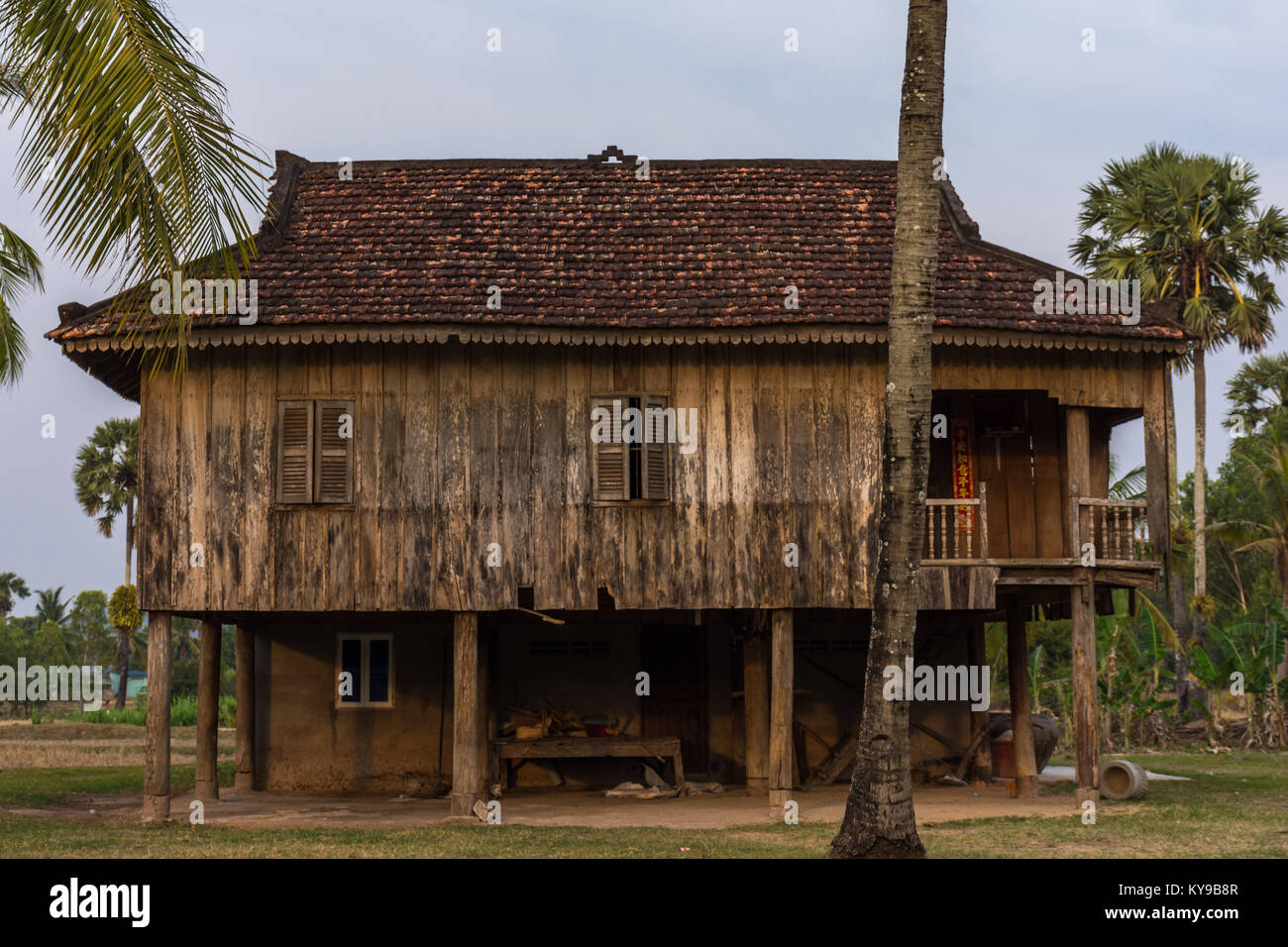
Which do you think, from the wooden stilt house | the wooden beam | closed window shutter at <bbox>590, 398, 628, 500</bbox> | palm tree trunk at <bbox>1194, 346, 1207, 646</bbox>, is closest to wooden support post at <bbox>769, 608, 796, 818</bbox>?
the wooden stilt house

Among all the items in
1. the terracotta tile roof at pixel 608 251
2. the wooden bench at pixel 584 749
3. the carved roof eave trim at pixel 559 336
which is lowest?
the wooden bench at pixel 584 749

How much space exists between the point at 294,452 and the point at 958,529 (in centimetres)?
897

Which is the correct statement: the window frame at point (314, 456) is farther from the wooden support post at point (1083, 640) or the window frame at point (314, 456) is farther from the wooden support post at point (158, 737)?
the wooden support post at point (1083, 640)

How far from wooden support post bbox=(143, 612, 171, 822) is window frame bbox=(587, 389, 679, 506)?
578cm

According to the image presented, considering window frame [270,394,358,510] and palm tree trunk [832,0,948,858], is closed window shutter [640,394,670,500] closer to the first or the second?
window frame [270,394,358,510]

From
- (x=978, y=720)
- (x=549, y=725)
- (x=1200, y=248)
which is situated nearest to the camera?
(x=549, y=725)

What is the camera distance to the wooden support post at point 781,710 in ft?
59.0

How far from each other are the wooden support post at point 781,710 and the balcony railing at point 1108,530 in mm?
3873

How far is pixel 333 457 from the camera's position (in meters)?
18.2

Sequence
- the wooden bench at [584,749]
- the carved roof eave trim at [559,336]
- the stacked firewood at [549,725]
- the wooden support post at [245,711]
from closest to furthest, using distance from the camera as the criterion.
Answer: the carved roof eave trim at [559,336] → the wooden bench at [584,749] → the stacked firewood at [549,725] → the wooden support post at [245,711]

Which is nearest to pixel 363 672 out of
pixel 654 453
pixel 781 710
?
pixel 654 453

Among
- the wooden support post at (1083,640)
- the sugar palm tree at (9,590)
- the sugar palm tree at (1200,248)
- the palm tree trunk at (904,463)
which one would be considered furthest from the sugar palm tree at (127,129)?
the sugar palm tree at (9,590)

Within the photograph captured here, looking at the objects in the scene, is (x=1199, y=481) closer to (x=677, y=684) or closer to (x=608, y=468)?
(x=677, y=684)
